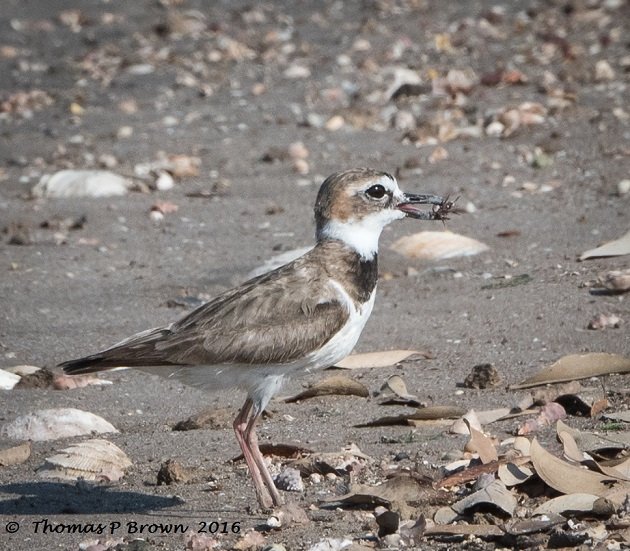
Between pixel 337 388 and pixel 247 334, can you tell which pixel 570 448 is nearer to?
pixel 247 334

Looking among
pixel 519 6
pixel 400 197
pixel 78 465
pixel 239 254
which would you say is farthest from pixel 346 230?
pixel 519 6

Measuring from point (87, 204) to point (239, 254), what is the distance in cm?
170

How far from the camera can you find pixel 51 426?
19.8ft

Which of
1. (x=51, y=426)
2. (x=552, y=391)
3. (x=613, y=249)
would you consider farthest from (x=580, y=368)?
(x=51, y=426)

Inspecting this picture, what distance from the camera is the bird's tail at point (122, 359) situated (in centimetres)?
526

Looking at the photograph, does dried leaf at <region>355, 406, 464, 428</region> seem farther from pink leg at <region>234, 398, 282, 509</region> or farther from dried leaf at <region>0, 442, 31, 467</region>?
dried leaf at <region>0, 442, 31, 467</region>

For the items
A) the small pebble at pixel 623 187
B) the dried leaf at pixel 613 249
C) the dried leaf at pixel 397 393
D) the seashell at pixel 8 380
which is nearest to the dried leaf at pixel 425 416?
the dried leaf at pixel 397 393

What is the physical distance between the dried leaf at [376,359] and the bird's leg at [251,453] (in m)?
1.55

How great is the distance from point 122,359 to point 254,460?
2.34 feet

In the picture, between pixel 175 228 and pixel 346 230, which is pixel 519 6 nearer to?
pixel 175 228

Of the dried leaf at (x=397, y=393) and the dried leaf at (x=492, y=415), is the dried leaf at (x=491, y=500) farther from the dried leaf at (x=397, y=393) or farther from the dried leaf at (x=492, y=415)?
the dried leaf at (x=397, y=393)

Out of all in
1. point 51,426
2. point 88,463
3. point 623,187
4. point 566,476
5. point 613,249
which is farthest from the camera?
point 623,187

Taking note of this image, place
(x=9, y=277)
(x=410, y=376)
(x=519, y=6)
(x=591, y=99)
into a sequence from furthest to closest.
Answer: (x=519, y=6) → (x=591, y=99) → (x=9, y=277) → (x=410, y=376)

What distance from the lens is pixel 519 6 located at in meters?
15.6
